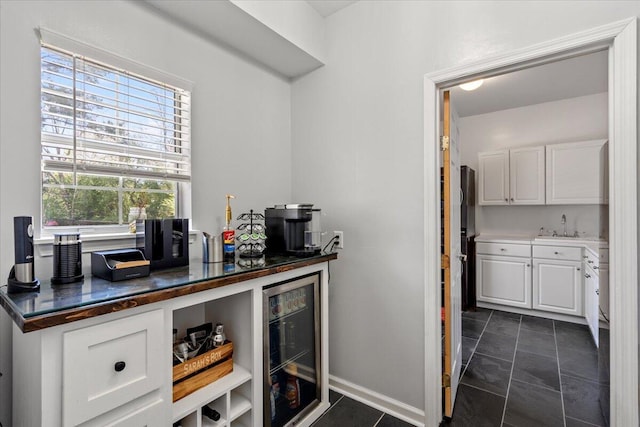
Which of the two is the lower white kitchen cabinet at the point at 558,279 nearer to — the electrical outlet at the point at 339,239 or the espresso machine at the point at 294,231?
the electrical outlet at the point at 339,239

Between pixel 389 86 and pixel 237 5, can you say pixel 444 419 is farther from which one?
pixel 237 5

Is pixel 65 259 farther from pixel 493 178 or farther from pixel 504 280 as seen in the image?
pixel 493 178

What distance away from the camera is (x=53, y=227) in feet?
4.61

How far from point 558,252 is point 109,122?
4520 mm

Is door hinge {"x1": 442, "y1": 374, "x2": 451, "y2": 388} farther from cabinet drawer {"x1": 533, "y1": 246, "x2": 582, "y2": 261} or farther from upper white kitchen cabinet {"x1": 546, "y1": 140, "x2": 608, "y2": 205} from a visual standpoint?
upper white kitchen cabinet {"x1": 546, "y1": 140, "x2": 608, "y2": 205}

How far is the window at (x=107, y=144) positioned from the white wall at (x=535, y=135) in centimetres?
426

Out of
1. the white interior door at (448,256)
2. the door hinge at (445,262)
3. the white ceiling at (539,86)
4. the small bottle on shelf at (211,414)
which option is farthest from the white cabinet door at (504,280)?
the small bottle on shelf at (211,414)

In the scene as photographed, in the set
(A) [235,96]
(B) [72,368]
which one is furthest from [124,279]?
(A) [235,96]

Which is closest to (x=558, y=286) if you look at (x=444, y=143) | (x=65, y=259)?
(x=444, y=143)

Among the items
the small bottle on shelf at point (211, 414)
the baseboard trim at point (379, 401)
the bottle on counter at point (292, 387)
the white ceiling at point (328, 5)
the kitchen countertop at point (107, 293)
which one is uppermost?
the white ceiling at point (328, 5)

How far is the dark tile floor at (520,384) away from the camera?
193 centimetres

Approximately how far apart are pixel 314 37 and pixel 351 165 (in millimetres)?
999

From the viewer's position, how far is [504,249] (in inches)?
153

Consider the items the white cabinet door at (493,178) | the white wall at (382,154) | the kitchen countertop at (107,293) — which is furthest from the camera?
the white cabinet door at (493,178)
